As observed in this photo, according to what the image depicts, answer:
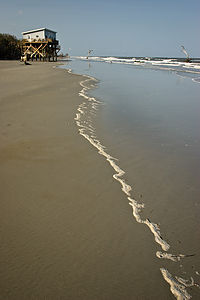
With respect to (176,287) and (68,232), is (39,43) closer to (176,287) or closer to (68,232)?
(68,232)

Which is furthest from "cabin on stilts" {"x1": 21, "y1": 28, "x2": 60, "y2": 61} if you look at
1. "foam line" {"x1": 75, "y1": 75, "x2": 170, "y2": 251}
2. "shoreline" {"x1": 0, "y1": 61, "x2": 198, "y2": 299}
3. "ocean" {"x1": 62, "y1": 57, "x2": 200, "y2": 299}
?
"shoreline" {"x1": 0, "y1": 61, "x2": 198, "y2": 299}

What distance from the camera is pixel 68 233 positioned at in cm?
208

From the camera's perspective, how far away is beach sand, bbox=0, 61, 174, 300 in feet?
5.30

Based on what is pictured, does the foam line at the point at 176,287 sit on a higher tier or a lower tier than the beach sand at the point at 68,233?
lower

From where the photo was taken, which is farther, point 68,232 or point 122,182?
point 122,182

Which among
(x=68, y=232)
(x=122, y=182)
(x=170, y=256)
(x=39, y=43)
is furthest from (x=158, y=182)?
(x=39, y=43)

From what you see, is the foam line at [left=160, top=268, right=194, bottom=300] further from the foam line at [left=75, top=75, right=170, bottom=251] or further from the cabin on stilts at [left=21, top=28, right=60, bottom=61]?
the cabin on stilts at [left=21, top=28, right=60, bottom=61]

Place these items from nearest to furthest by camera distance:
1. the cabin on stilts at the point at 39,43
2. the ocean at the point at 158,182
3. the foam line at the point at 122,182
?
the ocean at the point at 158,182, the foam line at the point at 122,182, the cabin on stilts at the point at 39,43

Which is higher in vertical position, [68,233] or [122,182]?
[122,182]

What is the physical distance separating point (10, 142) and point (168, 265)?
3.41 m

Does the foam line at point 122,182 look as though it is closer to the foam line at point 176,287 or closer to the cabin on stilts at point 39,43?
the foam line at point 176,287

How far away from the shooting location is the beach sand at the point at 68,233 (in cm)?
162

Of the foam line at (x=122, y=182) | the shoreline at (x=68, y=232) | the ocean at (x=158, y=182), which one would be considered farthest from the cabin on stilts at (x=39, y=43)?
the shoreline at (x=68, y=232)

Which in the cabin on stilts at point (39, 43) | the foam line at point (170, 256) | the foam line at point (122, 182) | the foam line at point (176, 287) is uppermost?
the cabin on stilts at point (39, 43)
